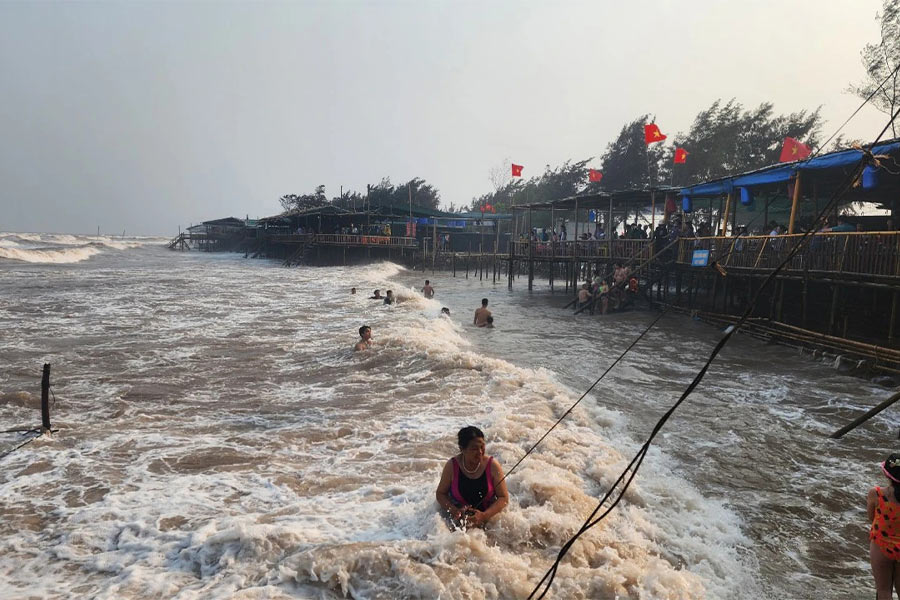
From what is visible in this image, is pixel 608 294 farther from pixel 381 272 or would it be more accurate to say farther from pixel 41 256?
pixel 41 256

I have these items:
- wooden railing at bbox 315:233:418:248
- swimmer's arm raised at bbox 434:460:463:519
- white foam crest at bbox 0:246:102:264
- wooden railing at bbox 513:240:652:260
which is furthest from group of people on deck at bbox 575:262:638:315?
white foam crest at bbox 0:246:102:264

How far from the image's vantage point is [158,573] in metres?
3.58

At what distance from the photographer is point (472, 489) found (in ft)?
13.6

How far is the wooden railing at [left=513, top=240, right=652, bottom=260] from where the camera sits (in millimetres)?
19188

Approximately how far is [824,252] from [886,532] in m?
9.97

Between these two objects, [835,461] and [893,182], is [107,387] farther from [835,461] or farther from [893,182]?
[893,182]

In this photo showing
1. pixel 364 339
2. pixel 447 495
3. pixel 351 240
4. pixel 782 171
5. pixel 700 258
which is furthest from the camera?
pixel 351 240

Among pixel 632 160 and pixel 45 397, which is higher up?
pixel 632 160

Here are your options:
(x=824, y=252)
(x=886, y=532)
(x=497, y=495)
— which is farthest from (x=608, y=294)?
(x=886, y=532)

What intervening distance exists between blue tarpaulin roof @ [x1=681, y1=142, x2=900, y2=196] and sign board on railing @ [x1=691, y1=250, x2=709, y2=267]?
2.19 m

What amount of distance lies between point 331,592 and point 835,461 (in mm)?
5772

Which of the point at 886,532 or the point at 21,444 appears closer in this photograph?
the point at 886,532

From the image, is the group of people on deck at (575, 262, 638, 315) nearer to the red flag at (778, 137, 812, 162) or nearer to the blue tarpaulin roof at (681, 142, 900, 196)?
the blue tarpaulin roof at (681, 142, 900, 196)

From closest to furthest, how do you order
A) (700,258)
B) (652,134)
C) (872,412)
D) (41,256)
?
1. (872,412)
2. (700,258)
3. (652,134)
4. (41,256)
